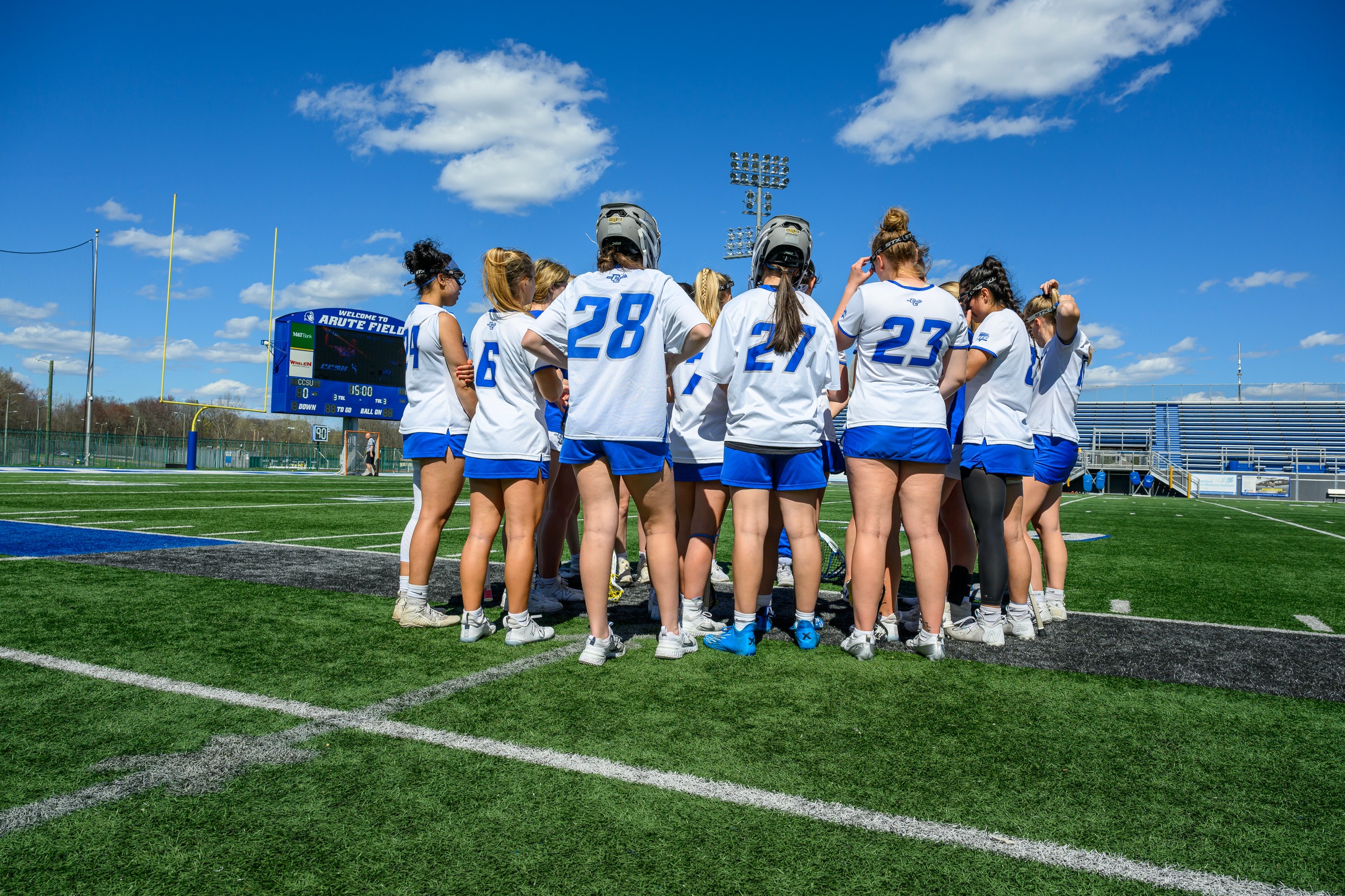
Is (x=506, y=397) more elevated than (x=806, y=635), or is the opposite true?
(x=506, y=397)

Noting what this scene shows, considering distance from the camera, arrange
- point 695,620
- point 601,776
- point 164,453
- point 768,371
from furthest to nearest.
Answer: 1. point 164,453
2. point 695,620
3. point 768,371
4. point 601,776

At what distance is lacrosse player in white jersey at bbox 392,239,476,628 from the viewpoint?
4.04 m

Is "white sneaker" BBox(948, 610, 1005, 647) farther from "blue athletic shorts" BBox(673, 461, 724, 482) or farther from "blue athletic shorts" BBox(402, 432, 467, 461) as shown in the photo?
"blue athletic shorts" BBox(402, 432, 467, 461)

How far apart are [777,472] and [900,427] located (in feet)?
1.95

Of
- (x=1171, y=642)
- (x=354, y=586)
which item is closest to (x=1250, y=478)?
(x=1171, y=642)

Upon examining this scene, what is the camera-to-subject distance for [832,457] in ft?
14.8

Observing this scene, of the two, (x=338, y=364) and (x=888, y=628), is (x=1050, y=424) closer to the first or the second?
(x=888, y=628)

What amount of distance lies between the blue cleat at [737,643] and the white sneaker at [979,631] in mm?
1135

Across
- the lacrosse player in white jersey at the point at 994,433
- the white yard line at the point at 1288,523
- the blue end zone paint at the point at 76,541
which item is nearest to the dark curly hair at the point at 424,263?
the lacrosse player in white jersey at the point at 994,433

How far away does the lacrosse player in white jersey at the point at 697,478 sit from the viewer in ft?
13.1

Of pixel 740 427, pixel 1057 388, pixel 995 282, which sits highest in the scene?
pixel 995 282

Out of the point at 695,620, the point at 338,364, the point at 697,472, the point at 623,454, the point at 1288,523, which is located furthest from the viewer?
the point at 338,364

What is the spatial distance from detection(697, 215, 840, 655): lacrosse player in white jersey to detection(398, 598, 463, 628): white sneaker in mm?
1466

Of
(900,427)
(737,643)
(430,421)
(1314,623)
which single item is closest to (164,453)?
(430,421)
